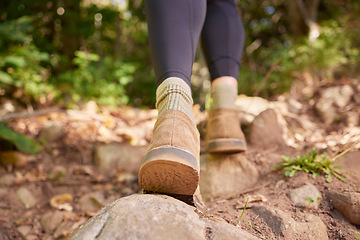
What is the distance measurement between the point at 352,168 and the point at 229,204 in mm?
573

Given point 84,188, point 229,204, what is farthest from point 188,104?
point 84,188

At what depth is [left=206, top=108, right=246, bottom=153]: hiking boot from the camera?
48.9 inches

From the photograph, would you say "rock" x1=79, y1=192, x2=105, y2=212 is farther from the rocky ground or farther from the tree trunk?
the tree trunk

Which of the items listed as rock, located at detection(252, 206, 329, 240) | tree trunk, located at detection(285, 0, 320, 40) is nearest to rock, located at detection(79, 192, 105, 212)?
rock, located at detection(252, 206, 329, 240)

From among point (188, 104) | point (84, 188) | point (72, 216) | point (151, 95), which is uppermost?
point (151, 95)

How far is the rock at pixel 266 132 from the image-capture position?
5.14 ft

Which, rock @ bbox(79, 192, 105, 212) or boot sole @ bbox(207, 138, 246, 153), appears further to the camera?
rock @ bbox(79, 192, 105, 212)

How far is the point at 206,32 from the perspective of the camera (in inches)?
56.7

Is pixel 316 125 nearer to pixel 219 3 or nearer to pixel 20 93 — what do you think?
pixel 219 3

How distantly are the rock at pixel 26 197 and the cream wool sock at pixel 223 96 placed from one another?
116 cm

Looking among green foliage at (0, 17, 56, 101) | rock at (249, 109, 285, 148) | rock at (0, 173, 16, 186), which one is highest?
green foliage at (0, 17, 56, 101)

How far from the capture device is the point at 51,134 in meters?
2.10

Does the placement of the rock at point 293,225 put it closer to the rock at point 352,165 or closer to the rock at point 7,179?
the rock at point 352,165

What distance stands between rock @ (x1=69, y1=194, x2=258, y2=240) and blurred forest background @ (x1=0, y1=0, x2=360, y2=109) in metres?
1.68
